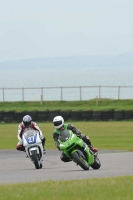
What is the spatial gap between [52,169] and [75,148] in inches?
61.0

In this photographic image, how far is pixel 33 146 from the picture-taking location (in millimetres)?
16516

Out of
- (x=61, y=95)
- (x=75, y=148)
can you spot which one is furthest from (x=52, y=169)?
(x=61, y=95)

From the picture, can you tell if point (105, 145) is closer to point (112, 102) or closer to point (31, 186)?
point (31, 186)

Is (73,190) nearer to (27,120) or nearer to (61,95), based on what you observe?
(27,120)

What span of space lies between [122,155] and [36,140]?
3.77 m

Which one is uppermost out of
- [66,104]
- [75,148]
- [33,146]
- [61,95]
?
[75,148]

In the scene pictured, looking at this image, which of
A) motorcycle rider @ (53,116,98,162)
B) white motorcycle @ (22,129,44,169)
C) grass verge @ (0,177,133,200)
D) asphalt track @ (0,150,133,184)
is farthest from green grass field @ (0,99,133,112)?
grass verge @ (0,177,133,200)

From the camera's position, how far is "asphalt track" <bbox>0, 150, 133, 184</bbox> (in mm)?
13969

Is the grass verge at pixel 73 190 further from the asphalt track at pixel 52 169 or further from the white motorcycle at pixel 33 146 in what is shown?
the white motorcycle at pixel 33 146

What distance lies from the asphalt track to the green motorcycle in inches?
9.4

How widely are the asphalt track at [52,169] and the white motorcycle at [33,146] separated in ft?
→ 0.83

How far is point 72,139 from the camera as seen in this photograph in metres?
15.3

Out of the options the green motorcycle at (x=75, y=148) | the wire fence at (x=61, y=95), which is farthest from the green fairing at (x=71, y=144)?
the wire fence at (x=61, y=95)

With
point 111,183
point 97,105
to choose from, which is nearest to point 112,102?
point 97,105
